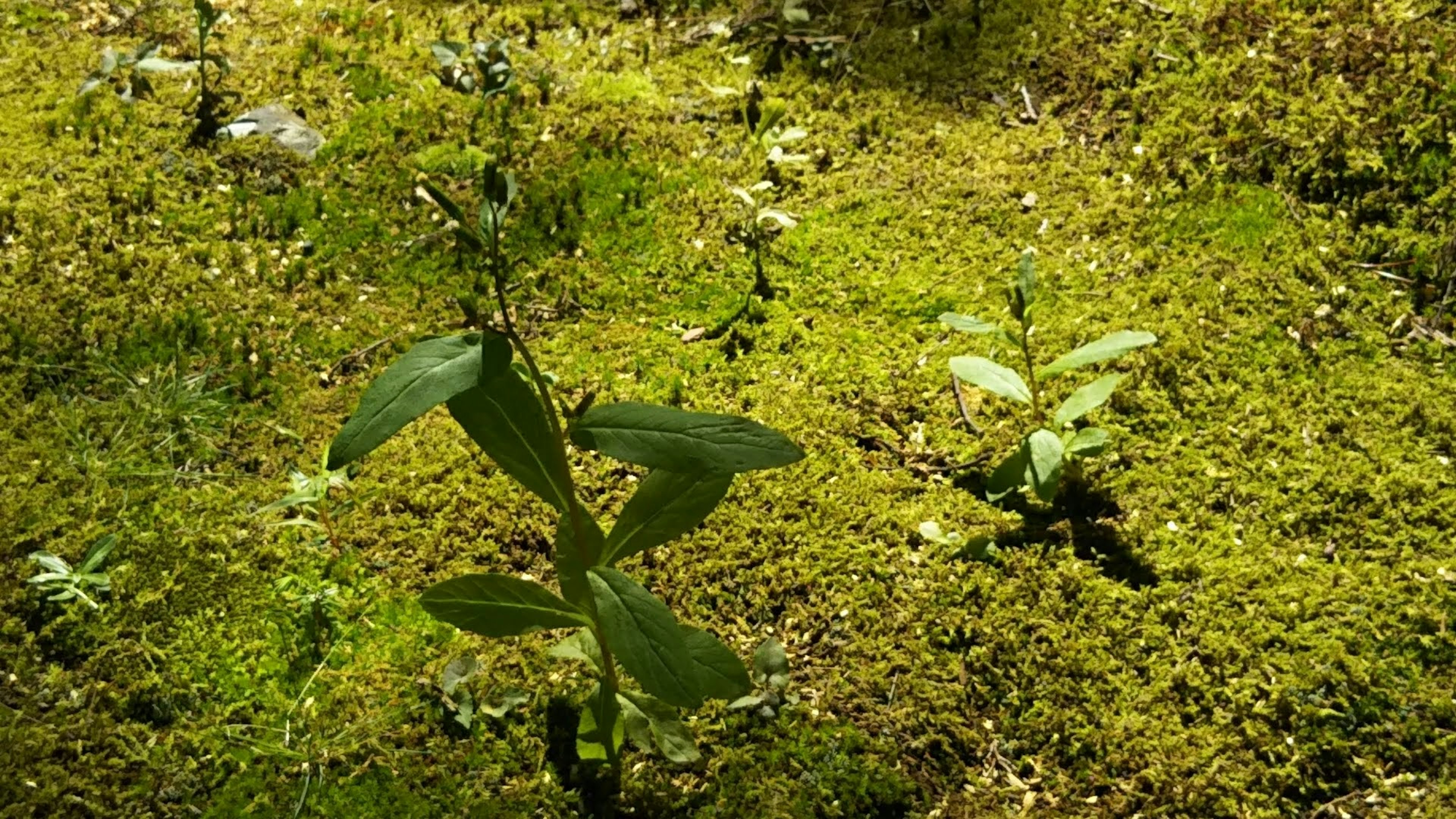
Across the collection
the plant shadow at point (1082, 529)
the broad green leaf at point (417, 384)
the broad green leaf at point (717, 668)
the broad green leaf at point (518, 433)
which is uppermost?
the broad green leaf at point (417, 384)

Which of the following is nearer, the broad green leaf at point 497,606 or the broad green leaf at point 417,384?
the broad green leaf at point 417,384

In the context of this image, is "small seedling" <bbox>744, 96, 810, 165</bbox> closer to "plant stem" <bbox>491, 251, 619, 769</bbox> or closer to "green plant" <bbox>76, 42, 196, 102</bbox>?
"plant stem" <bbox>491, 251, 619, 769</bbox>

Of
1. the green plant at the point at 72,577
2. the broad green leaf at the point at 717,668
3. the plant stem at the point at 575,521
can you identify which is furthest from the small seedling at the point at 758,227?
the green plant at the point at 72,577

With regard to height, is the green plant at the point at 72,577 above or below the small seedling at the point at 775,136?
below

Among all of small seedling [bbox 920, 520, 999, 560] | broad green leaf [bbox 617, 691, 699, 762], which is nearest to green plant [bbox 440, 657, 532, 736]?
broad green leaf [bbox 617, 691, 699, 762]

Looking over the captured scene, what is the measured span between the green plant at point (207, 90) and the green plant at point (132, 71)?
0.32 feet

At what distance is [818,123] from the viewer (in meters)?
4.48

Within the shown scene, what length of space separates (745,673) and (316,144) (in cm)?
323

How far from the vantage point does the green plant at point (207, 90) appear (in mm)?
4281

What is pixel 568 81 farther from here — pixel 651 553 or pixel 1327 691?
pixel 1327 691

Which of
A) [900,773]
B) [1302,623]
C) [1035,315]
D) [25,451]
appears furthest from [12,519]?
[1302,623]

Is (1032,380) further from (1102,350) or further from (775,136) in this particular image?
(775,136)

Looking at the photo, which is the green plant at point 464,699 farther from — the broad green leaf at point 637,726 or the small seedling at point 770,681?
the small seedling at point 770,681

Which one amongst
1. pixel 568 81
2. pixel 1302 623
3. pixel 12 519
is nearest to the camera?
pixel 1302 623
